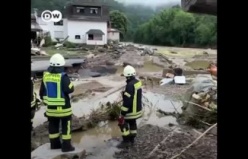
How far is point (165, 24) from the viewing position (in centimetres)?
4284

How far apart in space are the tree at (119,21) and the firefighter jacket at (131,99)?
33.2 m

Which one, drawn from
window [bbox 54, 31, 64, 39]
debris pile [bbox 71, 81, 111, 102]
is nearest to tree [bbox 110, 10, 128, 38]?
window [bbox 54, 31, 64, 39]

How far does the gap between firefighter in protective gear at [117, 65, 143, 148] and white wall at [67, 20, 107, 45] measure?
3149 centimetres

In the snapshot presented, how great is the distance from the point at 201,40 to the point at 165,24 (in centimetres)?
526

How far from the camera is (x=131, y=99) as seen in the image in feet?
19.1

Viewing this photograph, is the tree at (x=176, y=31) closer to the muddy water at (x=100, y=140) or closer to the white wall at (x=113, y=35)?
the white wall at (x=113, y=35)

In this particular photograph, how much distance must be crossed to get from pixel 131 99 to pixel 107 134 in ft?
5.41

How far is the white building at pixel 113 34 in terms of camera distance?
38.2 metres

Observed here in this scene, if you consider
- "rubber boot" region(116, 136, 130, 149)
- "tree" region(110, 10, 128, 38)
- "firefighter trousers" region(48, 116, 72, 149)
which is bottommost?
"rubber boot" region(116, 136, 130, 149)

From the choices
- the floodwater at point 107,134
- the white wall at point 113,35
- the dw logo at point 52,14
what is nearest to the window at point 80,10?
the white wall at point 113,35

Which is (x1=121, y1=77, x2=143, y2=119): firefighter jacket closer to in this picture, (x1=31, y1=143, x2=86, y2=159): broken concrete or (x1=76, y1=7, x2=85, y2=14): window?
(x1=31, y1=143, x2=86, y2=159): broken concrete

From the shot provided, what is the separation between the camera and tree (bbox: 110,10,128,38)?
1551 inches
